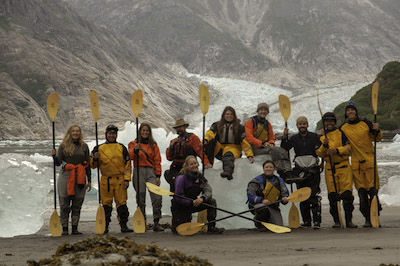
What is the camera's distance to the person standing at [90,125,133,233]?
6.75 metres

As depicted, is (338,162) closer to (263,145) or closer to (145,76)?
(263,145)

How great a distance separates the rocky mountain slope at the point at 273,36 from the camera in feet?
478

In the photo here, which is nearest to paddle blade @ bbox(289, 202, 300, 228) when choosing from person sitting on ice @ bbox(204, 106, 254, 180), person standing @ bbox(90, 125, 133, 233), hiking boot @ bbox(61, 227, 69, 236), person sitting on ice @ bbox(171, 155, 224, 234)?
person sitting on ice @ bbox(204, 106, 254, 180)

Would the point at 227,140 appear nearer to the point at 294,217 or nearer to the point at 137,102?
the point at 294,217

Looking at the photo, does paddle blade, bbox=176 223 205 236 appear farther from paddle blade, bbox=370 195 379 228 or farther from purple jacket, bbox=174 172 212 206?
paddle blade, bbox=370 195 379 228

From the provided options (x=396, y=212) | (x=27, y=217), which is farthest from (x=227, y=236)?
(x=396, y=212)

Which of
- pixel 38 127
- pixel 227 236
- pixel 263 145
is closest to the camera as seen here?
pixel 227 236

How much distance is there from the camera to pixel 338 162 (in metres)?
6.64

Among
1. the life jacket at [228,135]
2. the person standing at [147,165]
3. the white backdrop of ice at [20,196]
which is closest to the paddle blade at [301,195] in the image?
the life jacket at [228,135]

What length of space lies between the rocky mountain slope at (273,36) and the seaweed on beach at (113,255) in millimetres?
127214

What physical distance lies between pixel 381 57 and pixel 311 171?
162 metres

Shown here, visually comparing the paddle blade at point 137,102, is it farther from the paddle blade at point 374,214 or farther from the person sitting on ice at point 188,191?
the paddle blade at point 374,214

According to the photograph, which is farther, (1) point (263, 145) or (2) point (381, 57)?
(2) point (381, 57)

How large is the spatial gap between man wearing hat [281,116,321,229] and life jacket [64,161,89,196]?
260 cm
